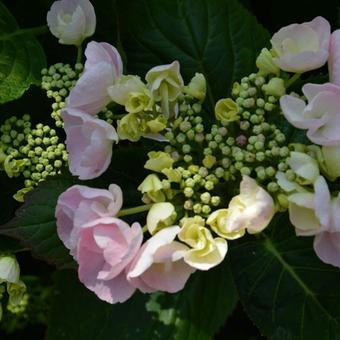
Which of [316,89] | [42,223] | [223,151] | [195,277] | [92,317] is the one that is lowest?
[92,317]

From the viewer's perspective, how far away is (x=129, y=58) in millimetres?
1620

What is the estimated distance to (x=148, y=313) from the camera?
170 cm

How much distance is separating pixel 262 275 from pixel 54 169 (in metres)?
0.41

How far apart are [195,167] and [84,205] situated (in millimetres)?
171

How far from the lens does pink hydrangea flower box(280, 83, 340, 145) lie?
1201 millimetres

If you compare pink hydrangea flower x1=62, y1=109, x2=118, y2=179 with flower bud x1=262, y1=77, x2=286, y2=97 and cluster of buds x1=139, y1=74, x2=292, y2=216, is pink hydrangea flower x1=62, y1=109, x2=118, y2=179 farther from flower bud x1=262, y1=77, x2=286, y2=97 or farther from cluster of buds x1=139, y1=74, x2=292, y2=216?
flower bud x1=262, y1=77, x2=286, y2=97

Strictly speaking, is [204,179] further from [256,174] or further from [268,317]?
[268,317]

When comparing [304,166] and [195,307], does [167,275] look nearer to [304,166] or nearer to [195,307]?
[304,166]

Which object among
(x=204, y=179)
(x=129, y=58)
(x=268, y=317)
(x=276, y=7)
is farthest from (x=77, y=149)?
(x=276, y=7)

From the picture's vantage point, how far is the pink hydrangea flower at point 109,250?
119 centimetres

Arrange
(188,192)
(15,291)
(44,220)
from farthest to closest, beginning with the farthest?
(15,291) → (44,220) → (188,192)

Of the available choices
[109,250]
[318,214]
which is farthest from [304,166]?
[109,250]

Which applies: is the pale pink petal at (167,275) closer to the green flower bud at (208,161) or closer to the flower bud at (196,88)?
the green flower bud at (208,161)

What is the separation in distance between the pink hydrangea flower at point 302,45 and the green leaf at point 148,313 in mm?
481
